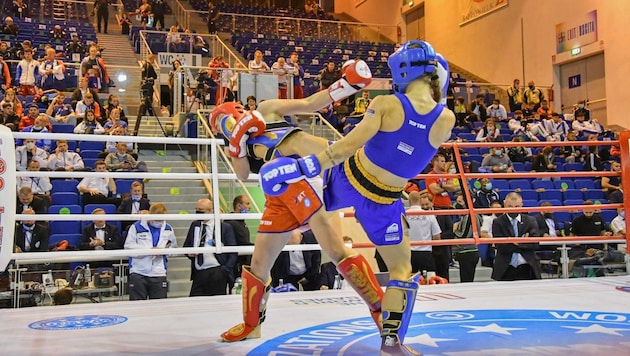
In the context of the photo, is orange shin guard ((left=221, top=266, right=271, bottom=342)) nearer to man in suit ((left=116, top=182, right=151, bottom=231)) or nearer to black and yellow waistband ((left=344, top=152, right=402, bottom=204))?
black and yellow waistband ((left=344, top=152, right=402, bottom=204))

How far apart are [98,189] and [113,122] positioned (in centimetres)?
187

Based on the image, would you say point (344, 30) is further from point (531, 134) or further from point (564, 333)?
point (564, 333)

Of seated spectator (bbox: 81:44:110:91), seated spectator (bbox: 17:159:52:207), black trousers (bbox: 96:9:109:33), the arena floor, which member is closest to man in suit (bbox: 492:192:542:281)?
the arena floor

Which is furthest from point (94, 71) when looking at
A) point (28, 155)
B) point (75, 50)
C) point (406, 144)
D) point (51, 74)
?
point (406, 144)

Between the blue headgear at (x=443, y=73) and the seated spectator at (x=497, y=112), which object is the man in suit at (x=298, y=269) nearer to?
the blue headgear at (x=443, y=73)

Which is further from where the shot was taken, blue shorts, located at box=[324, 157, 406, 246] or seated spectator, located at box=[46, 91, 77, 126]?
seated spectator, located at box=[46, 91, 77, 126]

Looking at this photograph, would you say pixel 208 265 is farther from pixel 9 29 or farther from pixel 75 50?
pixel 9 29

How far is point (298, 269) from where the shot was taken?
219 inches

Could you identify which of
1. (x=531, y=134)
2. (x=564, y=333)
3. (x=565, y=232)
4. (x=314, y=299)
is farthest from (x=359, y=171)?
(x=531, y=134)

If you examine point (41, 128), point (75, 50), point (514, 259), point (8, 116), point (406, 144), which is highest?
point (75, 50)

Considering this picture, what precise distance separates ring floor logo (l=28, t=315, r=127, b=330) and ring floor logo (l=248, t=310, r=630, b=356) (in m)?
1.01

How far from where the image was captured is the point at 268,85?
9.59 meters

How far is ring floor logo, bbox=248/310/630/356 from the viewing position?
2.63 m

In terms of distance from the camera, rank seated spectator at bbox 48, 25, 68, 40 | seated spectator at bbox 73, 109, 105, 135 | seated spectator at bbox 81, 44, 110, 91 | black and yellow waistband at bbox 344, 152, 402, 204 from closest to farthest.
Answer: black and yellow waistband at bbox 344, 152, 402, 204, seated spectator at bbox 73, 109, 105, 135, seated spectator at bbox 81, 44, 110, 91, seated spectator at bbox 48, 25, 68, 40
